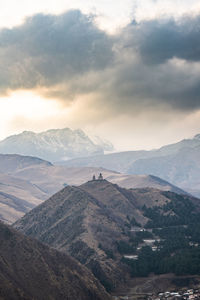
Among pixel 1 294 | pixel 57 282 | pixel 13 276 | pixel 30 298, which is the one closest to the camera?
pixel 1 294

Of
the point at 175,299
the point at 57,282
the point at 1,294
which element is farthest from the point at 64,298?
the point at 175,299

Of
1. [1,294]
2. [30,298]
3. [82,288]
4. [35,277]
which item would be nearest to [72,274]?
[82,288]

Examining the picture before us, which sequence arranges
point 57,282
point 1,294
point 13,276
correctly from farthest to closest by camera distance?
1. point 57,282
2. point 13,276
3. point 1,294

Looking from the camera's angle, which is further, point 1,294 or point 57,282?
point 57,282

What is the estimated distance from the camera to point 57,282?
188m

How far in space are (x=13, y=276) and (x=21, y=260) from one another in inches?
651

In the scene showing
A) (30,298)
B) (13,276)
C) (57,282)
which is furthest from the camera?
(57,282)

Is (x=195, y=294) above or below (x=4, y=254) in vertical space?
below

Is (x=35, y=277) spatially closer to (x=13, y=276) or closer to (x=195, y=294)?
(x=13, y=276)

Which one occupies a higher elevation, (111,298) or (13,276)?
(13,276)

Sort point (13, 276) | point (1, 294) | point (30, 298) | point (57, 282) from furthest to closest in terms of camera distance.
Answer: point (57, 282) < point (13, 276) < point (30, 298) < point (1, 294)

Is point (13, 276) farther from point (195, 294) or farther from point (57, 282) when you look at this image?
point (195, 294)

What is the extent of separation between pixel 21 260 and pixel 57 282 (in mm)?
17991

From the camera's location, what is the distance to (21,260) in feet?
631
